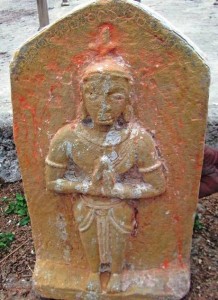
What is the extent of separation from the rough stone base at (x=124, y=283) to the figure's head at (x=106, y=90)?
64 centimetres

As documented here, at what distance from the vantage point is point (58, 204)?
6.03ft

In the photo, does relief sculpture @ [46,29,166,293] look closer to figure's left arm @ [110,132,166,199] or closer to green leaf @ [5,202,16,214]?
figure's left arm @ [110,132,166,199]

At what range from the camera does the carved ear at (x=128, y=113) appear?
163cm

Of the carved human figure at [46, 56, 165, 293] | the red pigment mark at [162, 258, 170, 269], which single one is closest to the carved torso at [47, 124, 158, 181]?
the carved human figure at [46, 56, 165, 293]

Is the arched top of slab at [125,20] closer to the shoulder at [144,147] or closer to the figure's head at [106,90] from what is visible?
the figure's head at [106,90]

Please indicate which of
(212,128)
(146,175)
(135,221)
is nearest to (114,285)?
(135,221)

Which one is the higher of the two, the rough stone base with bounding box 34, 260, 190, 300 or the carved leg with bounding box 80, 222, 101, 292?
the carved leg with bounding box 80, 222, 101, 292

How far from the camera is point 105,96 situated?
1.58 metres

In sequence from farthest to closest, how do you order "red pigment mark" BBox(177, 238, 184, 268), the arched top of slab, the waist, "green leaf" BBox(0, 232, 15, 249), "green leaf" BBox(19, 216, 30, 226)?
1. "green leaf" BBox(19, 216, 30, 226)
2. "green leaf" BBox(0, 232, 15, 249)
3. "red pigment mark" BBox(177, 238, 184, 268)
4. the waist
5. the arched top of slab

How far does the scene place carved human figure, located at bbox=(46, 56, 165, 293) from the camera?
1.58 meters

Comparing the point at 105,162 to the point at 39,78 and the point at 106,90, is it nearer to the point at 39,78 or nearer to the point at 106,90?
the point at 106,90

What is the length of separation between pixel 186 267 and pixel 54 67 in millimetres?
898

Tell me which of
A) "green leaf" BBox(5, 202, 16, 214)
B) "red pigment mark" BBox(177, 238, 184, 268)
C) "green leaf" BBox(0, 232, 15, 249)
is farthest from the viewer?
"green leaf" BBox(5, 202, 16, 214)

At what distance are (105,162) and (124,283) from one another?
1.66 feet
